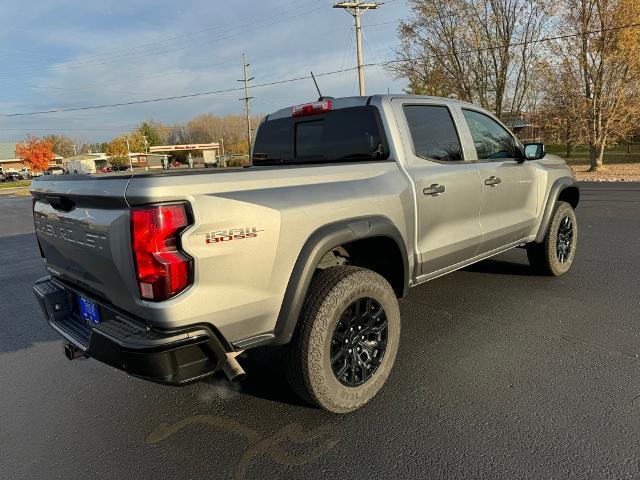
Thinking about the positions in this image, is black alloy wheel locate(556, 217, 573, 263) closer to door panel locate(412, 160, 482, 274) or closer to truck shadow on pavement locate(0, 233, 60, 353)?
door panel locate(412, 160, 482, 274)

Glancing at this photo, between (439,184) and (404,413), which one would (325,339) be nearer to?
(404,413)

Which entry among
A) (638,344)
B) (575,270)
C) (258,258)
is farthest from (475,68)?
(258,258)

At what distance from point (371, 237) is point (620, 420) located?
1.69 m

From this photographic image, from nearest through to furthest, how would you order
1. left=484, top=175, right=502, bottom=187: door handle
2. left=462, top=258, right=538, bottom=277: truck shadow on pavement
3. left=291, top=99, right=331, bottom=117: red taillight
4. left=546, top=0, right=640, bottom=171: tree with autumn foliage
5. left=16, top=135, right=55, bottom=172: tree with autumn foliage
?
left=291, top=99, right=331, bottom=117: red taillight → left=484, top=175, right=502, bottom=187: door handle → left=462, top=258, right=538, bottom=277: truck shadow on pavement → left=546, top=0, right=640, bottom=171: tree with autumn foliage → left=16, top=135, right=55, bottom=172: tree with autumn foliage

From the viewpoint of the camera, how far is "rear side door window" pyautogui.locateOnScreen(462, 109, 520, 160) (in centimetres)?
409

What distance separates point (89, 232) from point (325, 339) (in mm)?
1328

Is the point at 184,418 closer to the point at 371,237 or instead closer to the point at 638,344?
the point at 371,237

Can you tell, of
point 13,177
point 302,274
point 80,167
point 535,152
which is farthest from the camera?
point 13,177

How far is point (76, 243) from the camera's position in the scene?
8.24 feet

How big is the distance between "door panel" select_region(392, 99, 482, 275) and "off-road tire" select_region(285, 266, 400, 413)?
76 centimetres

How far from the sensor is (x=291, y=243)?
2445mm

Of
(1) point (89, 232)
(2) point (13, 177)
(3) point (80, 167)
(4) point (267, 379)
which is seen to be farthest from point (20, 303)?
(2) point (13, 177)

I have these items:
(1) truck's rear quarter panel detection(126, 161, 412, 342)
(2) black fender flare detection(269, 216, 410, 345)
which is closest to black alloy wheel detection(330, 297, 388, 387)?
(2) black fender flare detection(269, 216, 410, 345)

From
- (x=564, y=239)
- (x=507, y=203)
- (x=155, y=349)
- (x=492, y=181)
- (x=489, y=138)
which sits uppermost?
(x=489, y=138)
